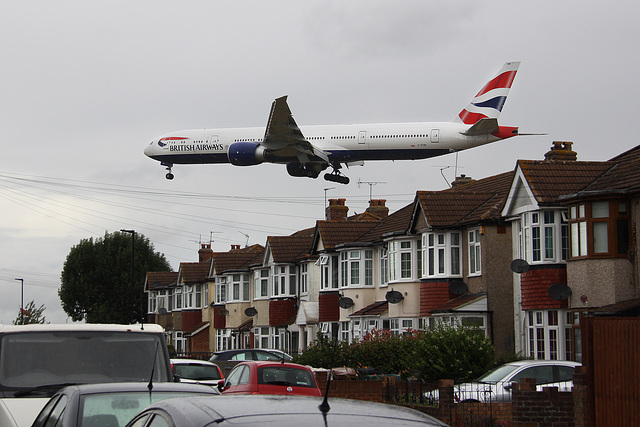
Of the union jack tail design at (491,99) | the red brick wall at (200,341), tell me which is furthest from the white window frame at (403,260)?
the red brick wall at (200,341)

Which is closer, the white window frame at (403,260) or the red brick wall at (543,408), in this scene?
the red brick wall at (543,408)

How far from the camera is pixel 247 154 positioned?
46562 millimetres

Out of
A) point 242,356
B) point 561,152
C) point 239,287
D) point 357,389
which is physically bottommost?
point 357,389

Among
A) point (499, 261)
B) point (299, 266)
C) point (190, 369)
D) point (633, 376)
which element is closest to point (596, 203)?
point (499, 261)

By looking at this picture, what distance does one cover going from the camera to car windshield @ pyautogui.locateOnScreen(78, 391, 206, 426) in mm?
7578

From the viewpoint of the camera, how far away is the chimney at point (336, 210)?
56344 millimetres

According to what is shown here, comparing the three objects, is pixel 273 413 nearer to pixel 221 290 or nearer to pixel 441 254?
pixel 441 254

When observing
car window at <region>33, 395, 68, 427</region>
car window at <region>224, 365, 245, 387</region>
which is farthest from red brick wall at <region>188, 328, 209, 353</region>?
car window at <region>33, 395, 68, 427</region>

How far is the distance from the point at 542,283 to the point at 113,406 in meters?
24.5

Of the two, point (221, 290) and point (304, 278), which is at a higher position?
point (304, 278)

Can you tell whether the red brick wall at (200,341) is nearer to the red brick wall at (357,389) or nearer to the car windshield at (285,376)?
the red brick wall at (357,389)

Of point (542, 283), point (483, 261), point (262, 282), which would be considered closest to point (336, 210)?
point (262, 282)

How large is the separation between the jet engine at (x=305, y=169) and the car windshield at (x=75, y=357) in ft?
122

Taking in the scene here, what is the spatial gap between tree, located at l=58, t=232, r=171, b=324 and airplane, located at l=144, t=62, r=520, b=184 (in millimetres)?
49430
